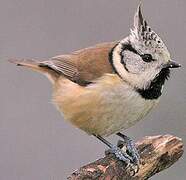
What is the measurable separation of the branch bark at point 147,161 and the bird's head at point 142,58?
1.21 ft

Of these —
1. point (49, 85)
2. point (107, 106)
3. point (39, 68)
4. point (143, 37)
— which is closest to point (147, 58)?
point (143, 37)

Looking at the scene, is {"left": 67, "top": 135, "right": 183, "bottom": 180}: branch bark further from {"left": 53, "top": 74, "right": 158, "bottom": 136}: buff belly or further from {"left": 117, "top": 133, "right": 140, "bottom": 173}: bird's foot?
{"left": 53, "top": 74, "right": 158, "bottom": 136}: buff belly

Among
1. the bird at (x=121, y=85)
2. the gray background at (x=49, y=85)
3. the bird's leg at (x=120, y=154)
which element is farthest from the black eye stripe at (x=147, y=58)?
the gray background at (x=49, y=85)

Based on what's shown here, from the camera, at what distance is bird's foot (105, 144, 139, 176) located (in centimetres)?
660

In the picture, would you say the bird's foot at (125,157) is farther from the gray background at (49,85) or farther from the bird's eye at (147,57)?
the gray background at (49,85)

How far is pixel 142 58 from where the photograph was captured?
6828mm

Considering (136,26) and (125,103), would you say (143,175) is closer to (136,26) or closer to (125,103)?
(125,103)

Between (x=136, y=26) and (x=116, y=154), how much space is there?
81cm

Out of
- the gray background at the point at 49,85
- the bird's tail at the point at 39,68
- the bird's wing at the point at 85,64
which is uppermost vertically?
the bird's wing at the point at 85,64

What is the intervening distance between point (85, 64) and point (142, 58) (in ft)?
1.48

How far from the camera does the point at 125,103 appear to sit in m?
6.79

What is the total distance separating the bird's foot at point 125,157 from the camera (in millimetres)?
6602

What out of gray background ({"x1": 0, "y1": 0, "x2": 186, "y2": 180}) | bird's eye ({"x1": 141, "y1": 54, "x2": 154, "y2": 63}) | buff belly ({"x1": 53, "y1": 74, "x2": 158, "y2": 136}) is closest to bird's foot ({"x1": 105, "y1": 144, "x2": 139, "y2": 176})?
buff belly ({"x1": 53, "y1": 74, "x2": 158, "y2": 136})

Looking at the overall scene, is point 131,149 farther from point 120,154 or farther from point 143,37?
point 143,37
